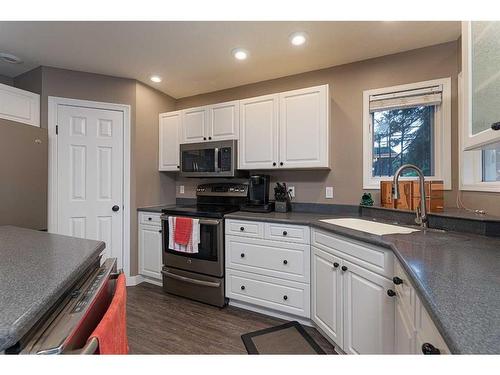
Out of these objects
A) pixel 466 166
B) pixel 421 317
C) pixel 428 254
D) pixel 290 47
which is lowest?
pixel 421 317

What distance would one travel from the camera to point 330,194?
2506 mm

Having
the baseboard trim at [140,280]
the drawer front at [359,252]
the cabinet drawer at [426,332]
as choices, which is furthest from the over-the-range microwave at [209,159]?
the cabinet drawer at [426,332]

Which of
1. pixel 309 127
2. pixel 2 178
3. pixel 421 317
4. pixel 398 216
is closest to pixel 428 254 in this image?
pixel 421 317

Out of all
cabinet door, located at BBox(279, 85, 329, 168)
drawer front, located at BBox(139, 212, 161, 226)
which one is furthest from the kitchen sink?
drawer front, located at BBox(139, 212, 161, 226)

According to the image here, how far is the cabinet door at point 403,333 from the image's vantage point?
0.94 m

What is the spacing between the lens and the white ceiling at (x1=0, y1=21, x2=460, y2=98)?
1.87 metres

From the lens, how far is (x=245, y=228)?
2.22 metres

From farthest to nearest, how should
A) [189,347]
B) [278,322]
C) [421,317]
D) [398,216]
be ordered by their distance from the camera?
[278,322], [398,216], [189,347], [421,317]

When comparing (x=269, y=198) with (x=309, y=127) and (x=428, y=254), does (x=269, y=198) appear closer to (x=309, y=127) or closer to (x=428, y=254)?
(x=309, y=127)

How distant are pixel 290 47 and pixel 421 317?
2.19 meters

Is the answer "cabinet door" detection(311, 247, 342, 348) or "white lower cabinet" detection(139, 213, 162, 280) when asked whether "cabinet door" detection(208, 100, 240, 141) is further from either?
"cabinet door" detection(311, 247, 342, 348)

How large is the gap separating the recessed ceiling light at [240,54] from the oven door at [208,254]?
5.22ft

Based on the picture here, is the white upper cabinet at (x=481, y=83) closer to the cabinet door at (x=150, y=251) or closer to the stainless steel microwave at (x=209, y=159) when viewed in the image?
the stainless steel microwave at (x=209, y=159)

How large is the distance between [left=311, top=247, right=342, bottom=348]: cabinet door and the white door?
223 cm
